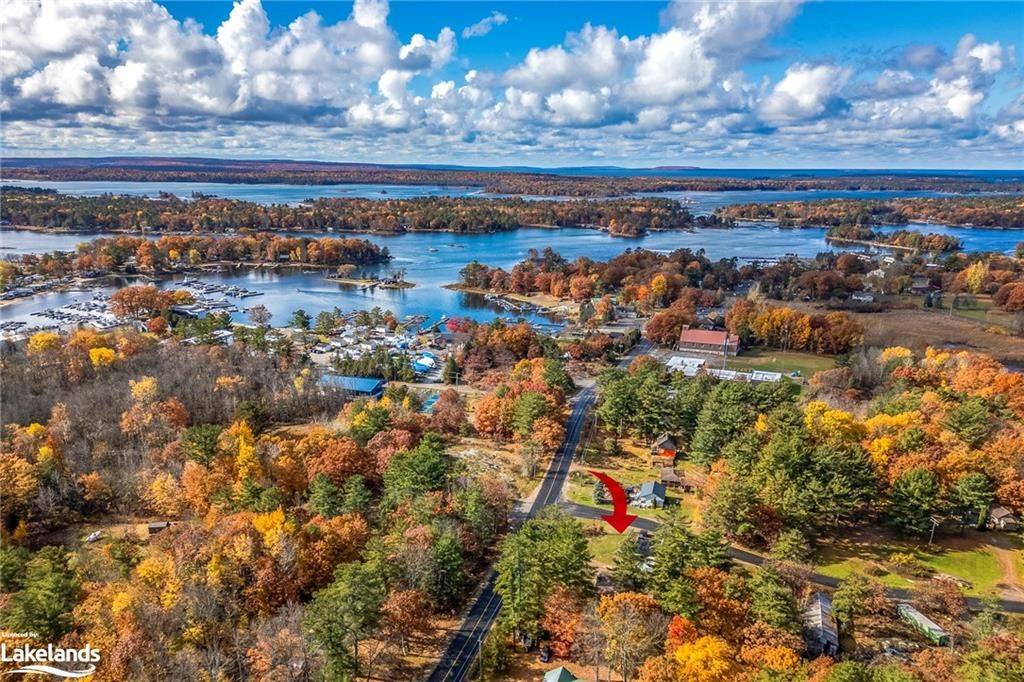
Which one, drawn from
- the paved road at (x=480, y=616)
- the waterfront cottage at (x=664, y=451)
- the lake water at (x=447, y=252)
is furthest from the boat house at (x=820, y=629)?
the lake water at (x=447, y=252)

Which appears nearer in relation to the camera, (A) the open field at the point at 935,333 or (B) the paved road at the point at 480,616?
(B) the paved road at the point at 480,616

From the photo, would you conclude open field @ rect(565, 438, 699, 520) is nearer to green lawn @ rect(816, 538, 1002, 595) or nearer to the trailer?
green lawn @ rect(816, 538, 1002, 595)

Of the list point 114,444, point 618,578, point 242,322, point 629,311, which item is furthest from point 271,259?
point 618,578

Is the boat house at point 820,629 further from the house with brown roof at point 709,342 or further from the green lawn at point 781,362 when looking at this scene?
the house with brown roof at point 709,342

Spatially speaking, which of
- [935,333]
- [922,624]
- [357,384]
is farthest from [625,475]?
[935,333]

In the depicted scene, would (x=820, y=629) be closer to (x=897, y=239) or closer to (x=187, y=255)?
(x=187, y=255)

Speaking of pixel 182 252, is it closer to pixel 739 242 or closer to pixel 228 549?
pixel 228 549
